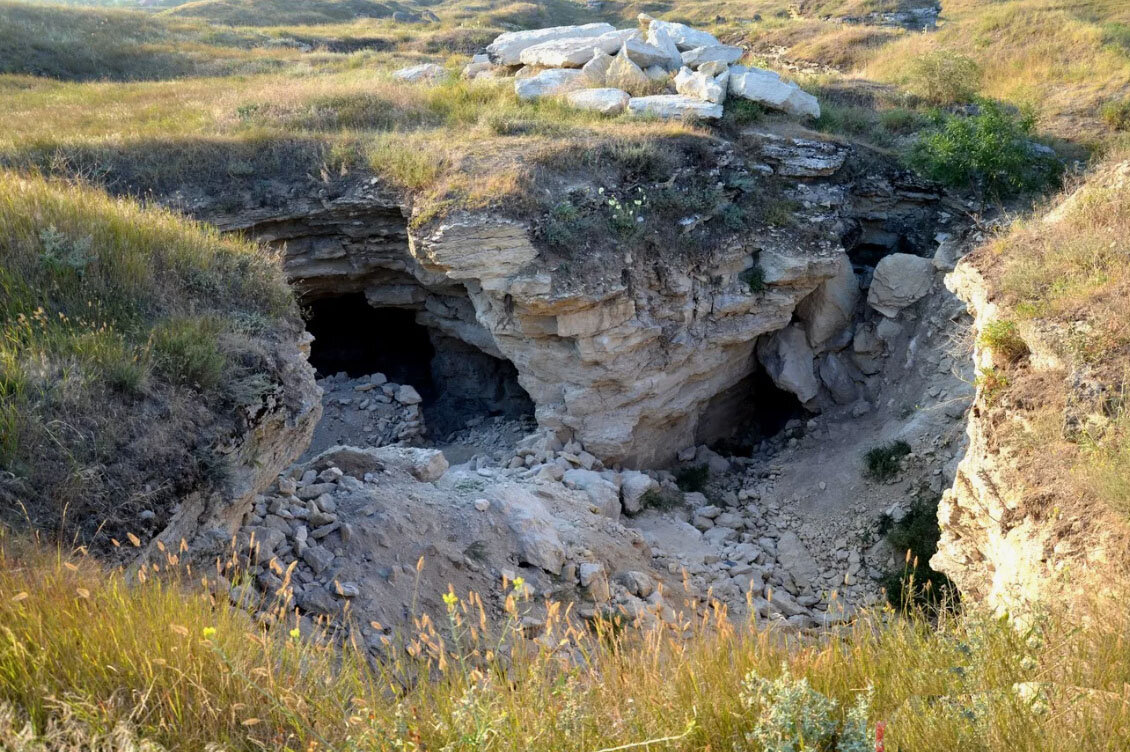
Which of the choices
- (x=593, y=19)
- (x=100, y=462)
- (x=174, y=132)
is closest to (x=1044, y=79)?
(x=174, y=132)

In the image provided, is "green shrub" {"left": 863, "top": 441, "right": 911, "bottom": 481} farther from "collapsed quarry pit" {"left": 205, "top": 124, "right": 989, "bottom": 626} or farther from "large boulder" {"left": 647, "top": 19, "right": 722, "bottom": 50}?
"large boulder" {"left": 647, "top": 19, "right": 722, "bottom": 50}

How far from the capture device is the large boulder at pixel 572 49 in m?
14.4

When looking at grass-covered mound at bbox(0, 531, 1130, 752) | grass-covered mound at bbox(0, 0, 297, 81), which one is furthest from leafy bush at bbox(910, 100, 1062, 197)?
grass-covered mound at bbox(0, 0, 297, 81)

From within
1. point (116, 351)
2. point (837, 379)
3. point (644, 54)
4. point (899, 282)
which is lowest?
point (837, 379)

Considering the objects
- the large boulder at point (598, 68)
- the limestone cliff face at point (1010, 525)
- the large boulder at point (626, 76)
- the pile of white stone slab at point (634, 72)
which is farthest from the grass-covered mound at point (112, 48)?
the limestone cliff face at point (1010, 525)

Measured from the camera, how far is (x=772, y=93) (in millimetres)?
12641

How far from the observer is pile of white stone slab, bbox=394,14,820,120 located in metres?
12.5

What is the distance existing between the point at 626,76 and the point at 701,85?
1629mm

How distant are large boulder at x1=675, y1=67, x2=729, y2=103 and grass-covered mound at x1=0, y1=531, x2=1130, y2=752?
1084 cm

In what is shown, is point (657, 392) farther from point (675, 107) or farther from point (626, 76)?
point (626, 76)

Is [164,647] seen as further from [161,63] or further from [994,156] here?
[161,63]

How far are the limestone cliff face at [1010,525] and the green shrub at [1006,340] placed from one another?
124mm

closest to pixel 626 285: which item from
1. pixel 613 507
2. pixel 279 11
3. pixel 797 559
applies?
pixel 613 507

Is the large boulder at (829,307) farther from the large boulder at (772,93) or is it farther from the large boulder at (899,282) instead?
the large boulder at (772,93)
